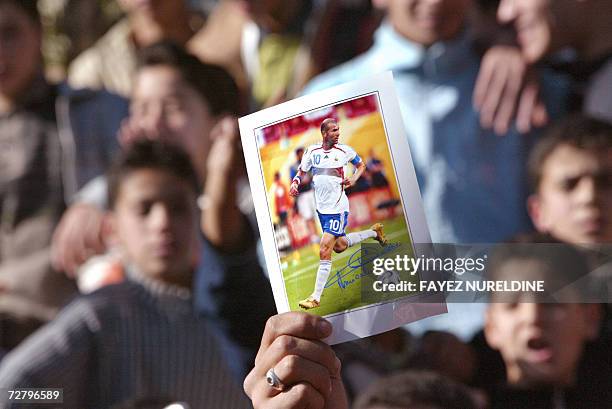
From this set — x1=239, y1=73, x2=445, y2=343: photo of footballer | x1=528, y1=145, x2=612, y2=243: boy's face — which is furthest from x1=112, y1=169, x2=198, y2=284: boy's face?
x1=239, y1=73, x2=445, y2=343: photo of footballer

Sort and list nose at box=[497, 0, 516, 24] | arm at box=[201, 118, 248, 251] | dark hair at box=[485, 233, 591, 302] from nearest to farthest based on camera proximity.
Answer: dark hair at box=[485, 233, 591, 302] → nose at box=[497, 0, 516, 24] → arm at box=[201, 118, 248, 251]

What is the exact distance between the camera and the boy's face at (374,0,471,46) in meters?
2.35

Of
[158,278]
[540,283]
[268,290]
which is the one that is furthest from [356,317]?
[158,278]

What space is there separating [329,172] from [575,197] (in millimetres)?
1095

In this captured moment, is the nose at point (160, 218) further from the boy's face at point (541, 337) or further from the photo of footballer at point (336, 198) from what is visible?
the photo of footballer at point (336, 198)

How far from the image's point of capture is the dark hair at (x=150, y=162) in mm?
2637

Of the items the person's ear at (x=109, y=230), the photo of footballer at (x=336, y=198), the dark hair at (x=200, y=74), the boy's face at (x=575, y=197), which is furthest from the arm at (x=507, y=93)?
the photo of footballer at (x=336, y=198)

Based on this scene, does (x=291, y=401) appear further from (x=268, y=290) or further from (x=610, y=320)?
(x=268, y=290)

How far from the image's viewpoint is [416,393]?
6.91 ft

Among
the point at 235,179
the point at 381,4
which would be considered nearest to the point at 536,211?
the point at 381,4

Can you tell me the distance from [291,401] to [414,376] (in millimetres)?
1066

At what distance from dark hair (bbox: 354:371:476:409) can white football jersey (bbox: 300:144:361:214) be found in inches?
38.4
